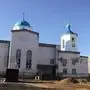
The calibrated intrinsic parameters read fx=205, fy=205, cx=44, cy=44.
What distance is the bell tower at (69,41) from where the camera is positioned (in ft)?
187

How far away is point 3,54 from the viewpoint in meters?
47.6

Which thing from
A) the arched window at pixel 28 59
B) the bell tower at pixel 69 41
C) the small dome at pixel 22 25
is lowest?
the arched window at pixel 28 59

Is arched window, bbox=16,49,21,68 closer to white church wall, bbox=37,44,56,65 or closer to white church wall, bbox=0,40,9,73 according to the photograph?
white church wall, bbox=0,40,9,73

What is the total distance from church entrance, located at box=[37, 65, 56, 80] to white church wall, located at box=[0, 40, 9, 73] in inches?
322

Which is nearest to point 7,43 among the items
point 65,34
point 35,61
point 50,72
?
point 35,61

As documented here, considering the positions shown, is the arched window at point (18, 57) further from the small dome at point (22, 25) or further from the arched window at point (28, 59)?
the small dome at point (22, 25)

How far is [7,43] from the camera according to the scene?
158 ft

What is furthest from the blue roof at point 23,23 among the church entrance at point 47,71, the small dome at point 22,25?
the church entrance at point 47,71

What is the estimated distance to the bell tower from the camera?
187 feet

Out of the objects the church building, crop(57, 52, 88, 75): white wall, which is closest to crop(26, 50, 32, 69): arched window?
the church building

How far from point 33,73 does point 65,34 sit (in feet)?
53.5

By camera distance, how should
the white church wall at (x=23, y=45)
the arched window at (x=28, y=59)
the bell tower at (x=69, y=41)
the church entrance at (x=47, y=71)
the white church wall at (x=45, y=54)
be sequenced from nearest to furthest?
the white church wall at (x=23, y=45)
the arched window at (x=28, y=59)
the church entrance at (x=47, y=71)
the white church wall at (x=45, y=54)
the bell tower at (x=69, y=41)

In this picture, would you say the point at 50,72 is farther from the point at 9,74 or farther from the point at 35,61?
the point at 9,74

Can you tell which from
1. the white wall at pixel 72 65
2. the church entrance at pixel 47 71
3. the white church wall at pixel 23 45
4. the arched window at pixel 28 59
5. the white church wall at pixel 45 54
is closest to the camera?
the white church wall at pixel 23 45
